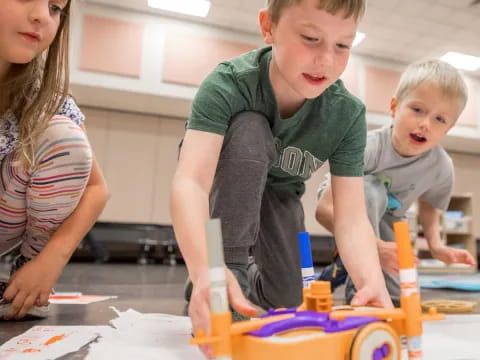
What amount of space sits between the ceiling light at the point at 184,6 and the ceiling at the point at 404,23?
0.16ft

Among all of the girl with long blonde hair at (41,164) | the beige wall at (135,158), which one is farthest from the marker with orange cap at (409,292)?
the beige wall at (135,158)

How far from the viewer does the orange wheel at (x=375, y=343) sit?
0.35 meters

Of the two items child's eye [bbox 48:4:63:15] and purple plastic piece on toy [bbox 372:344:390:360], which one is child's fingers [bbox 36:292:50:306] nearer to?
child's eye [bbox 48:4:63:15]

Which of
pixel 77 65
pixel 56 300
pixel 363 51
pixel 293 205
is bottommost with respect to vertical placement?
pixel 56 300

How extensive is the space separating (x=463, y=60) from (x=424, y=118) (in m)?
3.10

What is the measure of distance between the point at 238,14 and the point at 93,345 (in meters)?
2.89

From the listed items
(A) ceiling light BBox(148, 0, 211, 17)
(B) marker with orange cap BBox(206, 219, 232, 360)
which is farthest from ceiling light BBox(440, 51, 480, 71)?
(B) marker with orange cap BBox(206, 219, 232, 360)

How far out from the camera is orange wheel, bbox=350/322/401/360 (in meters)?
0.35

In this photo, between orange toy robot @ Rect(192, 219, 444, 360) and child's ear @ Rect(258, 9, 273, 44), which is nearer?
orange toy robot @ Rect(192, 219, 444, 360)

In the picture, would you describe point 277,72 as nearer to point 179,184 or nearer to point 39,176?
point 179,184

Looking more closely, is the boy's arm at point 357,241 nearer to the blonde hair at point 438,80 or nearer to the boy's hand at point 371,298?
the boy's hand at point 371,298

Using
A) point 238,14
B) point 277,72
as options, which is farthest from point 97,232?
point 277,72

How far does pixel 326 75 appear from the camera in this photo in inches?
24.9

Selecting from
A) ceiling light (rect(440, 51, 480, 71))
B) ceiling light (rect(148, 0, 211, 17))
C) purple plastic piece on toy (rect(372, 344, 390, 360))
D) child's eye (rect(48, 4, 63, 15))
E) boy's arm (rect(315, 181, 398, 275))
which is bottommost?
purple plastic piece on toy (rect(372, 344, 390, 360))
